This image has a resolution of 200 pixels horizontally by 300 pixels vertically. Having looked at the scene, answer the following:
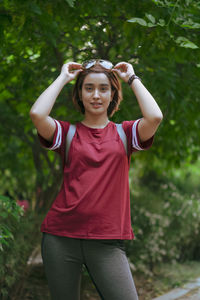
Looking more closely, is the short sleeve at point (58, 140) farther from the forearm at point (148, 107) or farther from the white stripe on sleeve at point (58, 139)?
the forearm at point (148, 107)

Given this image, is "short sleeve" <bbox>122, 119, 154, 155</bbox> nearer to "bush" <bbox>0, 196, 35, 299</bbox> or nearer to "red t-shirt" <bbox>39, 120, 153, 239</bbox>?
"red t-shirt" <bbox>39, 120, 153, 239</bbox>

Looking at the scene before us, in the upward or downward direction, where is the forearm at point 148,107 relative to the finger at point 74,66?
downward

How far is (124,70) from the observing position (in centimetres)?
239

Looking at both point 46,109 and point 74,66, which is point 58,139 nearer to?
point 46,109

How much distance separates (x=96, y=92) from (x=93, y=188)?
563 mm

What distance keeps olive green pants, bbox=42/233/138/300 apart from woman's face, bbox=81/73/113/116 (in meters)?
0.75

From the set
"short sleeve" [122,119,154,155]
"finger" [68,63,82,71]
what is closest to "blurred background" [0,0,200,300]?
"finger" [68,63,82,71]

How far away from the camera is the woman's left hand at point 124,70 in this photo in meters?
2.32

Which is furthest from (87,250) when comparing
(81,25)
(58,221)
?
(81,25)

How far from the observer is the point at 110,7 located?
11.2 ft

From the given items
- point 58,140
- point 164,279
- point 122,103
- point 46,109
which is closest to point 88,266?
point 58,140

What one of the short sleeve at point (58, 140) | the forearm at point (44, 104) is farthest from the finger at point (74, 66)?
the short sleeve at point (58, 140)

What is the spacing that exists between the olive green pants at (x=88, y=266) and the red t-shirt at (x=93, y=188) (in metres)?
0.06

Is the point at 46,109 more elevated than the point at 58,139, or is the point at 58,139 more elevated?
the point at 46,109
